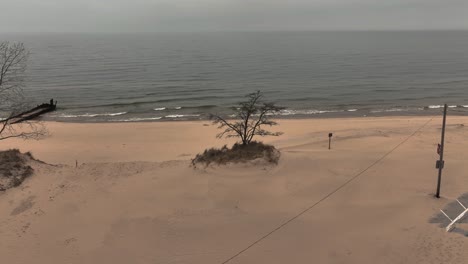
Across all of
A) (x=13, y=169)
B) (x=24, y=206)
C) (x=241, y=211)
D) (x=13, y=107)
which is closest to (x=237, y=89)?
(x=13, y=107)

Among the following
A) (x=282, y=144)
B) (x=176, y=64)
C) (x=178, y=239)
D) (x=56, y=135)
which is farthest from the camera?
(x=176, y=64)

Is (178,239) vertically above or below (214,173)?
below

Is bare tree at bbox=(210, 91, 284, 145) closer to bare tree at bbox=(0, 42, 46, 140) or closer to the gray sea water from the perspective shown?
the gray sea water

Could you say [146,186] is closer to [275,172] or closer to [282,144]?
[275,172]

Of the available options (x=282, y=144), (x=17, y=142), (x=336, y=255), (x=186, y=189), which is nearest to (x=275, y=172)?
(x=186, y=189)

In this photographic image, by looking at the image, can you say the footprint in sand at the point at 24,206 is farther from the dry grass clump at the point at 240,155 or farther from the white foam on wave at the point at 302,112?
the white foam on wave at the point at 302,112

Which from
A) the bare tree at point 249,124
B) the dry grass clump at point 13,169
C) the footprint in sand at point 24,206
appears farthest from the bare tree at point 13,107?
the bare tree at point 249,124
